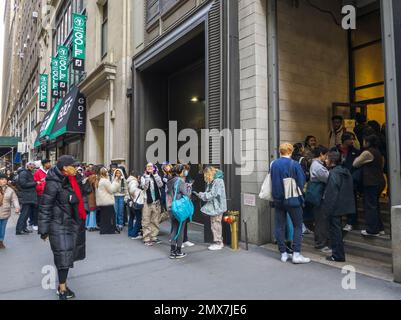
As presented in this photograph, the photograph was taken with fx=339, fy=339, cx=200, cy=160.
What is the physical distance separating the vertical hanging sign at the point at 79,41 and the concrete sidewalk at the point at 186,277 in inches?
457

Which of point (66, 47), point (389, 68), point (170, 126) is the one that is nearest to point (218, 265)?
point (389, 68)

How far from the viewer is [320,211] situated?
6176 millimetres

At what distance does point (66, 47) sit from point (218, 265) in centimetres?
1843

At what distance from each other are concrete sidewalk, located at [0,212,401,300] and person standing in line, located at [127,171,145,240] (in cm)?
117

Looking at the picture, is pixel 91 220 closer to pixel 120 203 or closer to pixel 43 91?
pixel 120 203

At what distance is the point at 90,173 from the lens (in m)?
9.89

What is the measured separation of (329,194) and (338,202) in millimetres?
185

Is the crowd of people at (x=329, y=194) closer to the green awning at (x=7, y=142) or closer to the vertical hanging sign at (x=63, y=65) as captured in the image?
the vertical hanging sign at (x=63, y=65)

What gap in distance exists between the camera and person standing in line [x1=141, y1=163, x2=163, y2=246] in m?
7.40

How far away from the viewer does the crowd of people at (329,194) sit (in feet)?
18.2

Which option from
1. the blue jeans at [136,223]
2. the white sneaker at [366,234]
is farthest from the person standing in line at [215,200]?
the white sneaker at [366,234]

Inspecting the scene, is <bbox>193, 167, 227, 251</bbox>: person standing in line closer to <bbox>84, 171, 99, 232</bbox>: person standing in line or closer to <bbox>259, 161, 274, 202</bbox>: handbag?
<bbox>259, 161, 274, 202</bbox>: handbag
